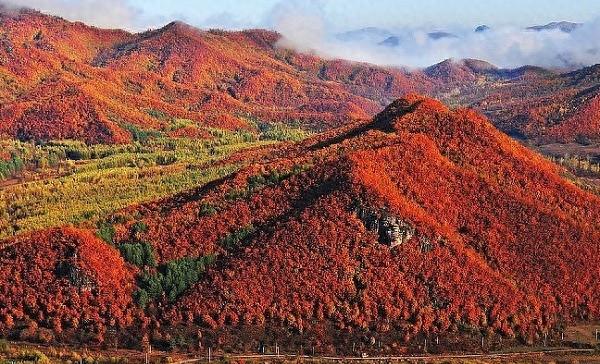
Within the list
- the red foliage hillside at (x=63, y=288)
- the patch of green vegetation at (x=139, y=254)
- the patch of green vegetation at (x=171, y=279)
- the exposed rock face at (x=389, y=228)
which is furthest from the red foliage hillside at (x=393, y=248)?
the red foliage hillside at (x=63, y=288)

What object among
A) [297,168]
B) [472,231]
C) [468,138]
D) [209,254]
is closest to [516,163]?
[468,138]

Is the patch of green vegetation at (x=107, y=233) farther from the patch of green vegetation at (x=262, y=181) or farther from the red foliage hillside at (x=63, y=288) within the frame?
the patch of green vegetation at (x=262, y=181)

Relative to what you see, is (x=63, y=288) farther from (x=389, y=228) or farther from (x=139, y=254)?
(x=389, y=228)

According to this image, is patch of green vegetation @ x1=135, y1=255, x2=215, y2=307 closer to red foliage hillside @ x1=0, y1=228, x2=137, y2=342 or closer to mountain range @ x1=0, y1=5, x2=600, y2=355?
mountain range @ x1=0, y1=5, x2=600, y2=355

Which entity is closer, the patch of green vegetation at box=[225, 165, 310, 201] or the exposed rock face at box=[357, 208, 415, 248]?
the exposed rock face at box=[357, 208, 415, 248]

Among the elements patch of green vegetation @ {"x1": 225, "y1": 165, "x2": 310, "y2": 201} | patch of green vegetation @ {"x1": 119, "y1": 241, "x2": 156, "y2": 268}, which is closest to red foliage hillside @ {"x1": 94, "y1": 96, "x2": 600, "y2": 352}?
patch of green vegetation @ {"x1": 225, "y1": 165, "x2": 310, "y2": 201}

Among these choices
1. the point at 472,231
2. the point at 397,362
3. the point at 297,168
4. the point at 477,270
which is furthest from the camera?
the point at 297,168

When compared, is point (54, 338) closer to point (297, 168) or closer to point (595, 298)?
point (297, 168)
